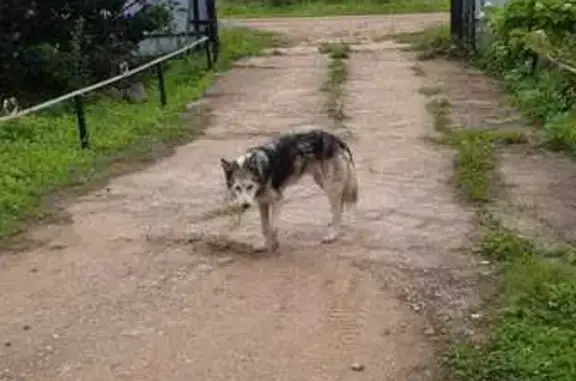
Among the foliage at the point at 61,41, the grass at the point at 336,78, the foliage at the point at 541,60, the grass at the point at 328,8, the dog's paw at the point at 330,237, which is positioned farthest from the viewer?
the grass at the point at 328,8

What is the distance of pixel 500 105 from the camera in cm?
1563

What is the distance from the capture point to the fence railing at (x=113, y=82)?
39.0 ft

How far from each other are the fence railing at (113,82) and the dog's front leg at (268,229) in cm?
401

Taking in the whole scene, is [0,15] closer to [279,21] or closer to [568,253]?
[568,253]

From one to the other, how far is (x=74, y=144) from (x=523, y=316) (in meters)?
7.43

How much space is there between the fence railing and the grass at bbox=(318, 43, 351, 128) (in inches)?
91.8

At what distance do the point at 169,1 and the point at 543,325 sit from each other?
50.1 ft

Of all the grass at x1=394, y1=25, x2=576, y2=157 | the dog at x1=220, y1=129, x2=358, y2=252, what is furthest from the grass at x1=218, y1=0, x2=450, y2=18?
the dog at x1=220, y1=129, x2=358, y2=252

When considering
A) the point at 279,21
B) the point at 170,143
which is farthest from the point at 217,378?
the point at 279,21

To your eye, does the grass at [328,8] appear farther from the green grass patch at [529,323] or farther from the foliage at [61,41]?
the green grass patch at [529,323]

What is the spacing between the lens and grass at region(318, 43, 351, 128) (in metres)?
15.3

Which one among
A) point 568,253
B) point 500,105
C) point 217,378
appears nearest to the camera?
point 217,378

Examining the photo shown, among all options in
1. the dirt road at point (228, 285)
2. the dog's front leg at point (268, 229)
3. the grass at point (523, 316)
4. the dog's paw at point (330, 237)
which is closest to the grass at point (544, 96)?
the dirt road at point (228, 285)

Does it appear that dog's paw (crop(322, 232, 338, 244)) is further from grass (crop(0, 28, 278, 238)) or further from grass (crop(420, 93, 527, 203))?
grass (crop(0, 28, 278, 238))
